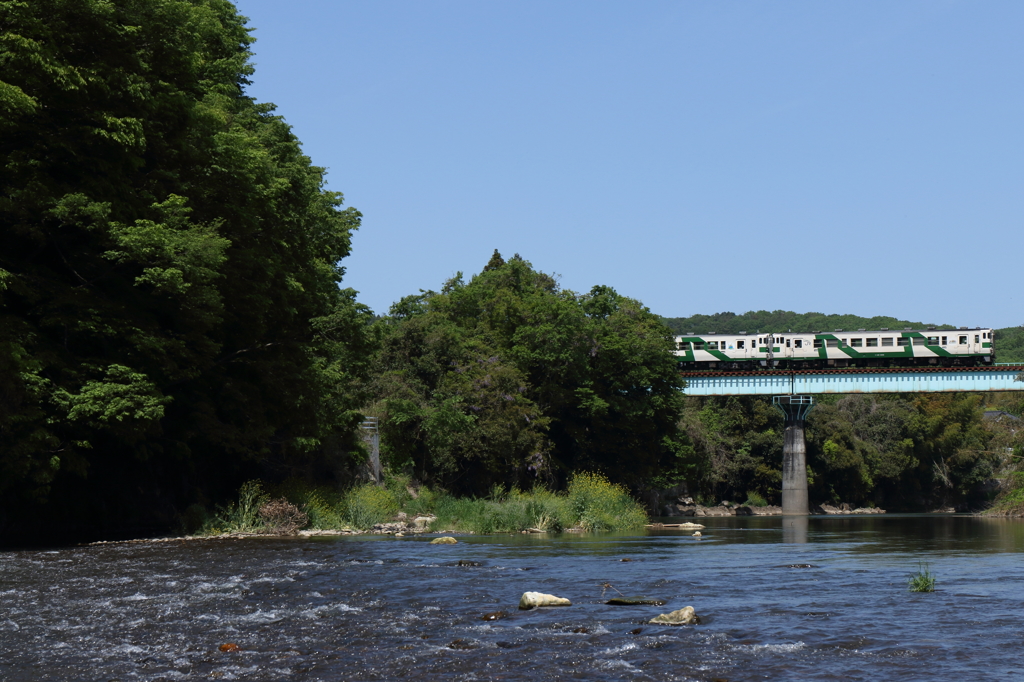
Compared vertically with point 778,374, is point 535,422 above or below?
below

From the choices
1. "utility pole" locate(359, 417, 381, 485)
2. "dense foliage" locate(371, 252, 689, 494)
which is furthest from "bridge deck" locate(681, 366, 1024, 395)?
"utility pole" locate(359, 417, 381, 485)

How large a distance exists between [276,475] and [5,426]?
646 inches

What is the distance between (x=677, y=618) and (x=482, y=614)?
2623 mm

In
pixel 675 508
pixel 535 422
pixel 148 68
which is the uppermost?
pixel 148 68

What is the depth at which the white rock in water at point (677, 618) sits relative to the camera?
1236cm

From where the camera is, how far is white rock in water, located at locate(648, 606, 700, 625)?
12359 mm

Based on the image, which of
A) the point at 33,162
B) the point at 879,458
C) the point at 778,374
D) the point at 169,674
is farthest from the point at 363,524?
the point at 879,458

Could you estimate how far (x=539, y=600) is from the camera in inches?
544

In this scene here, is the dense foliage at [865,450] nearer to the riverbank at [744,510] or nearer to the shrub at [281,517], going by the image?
the riverbank at [744,510]

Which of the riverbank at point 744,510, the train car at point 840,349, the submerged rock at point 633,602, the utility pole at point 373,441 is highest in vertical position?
the train car at point 840,349

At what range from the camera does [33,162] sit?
2300cm

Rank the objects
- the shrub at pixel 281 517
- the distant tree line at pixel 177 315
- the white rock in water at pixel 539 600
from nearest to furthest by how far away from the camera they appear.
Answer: the white rock in water at pixel 539 600 → the distant tree line at pixel 177 315 → the shrub at pixel 281 517

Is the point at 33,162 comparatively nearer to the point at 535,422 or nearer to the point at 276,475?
the point at 276,475

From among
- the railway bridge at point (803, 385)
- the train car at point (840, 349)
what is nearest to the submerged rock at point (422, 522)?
the railway bridge at point (803, 385)
